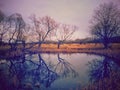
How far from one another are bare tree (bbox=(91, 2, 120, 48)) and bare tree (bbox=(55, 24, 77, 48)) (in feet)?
1.68

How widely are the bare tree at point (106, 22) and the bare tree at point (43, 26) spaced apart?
0.97m

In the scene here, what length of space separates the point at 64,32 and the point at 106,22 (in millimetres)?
1039

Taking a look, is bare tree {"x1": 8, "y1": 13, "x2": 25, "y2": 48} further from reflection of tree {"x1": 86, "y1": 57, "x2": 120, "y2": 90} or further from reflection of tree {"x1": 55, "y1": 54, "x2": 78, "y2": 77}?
reflection of tree {"x1": 86, "y1": 57, "x2": 120, "y2": 90}

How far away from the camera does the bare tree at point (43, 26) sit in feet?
13.9

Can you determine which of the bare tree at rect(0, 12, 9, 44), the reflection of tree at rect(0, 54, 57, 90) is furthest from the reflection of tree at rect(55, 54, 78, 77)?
the bare tree at rect(0, 12, 9, 44)

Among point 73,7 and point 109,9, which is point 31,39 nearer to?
point 73,7

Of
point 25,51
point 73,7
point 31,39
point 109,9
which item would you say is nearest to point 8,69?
point 25,51

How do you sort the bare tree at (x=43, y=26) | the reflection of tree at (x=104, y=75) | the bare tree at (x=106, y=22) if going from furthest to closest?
the bare tree at (x=43, y=26), the bare tree at (x=106, y=22), the reflection of tree at (x=104, y=75)

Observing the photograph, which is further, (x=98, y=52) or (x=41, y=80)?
(x=98, y=52)

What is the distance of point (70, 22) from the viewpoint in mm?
4168

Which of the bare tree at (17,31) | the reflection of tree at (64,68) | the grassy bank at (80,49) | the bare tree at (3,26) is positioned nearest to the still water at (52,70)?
the reflection of tree at (64,68)

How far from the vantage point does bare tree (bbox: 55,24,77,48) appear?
417 centimetres

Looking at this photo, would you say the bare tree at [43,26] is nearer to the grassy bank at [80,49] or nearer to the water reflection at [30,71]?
the grassy bank at [80,49]

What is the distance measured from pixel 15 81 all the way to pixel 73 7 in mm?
2142
